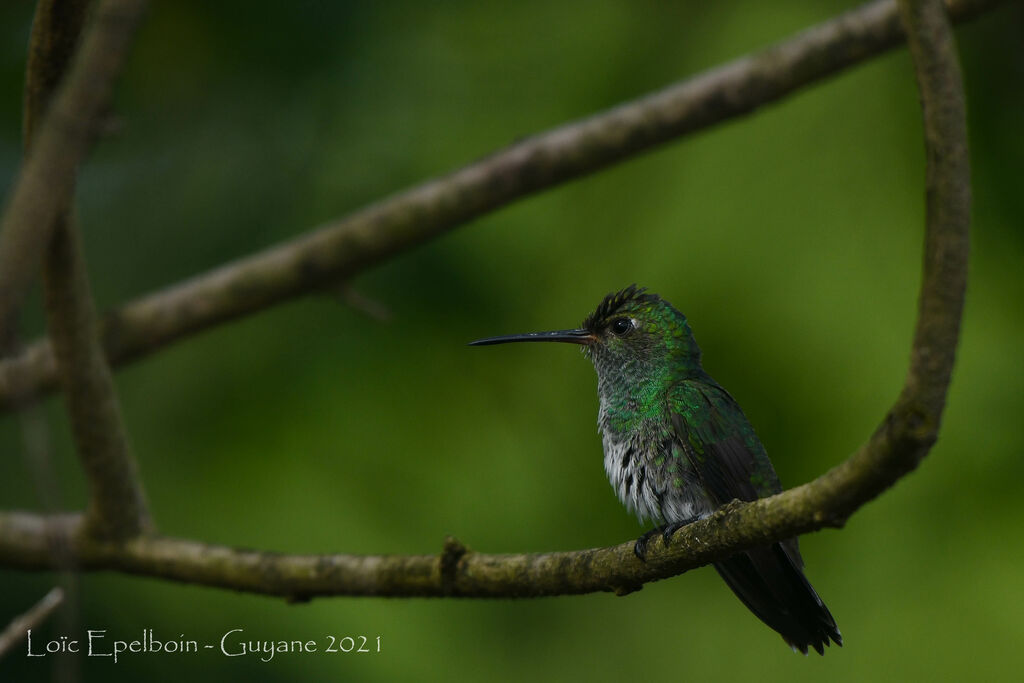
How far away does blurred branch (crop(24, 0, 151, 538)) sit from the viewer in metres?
2.62

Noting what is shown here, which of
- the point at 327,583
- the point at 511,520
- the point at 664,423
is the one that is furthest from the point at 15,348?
the point at 664,423

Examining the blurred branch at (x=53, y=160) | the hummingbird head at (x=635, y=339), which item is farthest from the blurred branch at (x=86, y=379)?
the hummingbird head at (x=635, y=339)

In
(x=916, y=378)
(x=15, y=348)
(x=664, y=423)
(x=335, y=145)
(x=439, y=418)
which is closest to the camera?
(x=916, y=378)

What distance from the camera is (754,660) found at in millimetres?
3768

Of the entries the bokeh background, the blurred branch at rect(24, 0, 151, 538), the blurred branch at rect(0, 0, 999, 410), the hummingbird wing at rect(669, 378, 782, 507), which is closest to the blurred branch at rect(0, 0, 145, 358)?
the blurred branch at rect(24, 0, 151, 538)

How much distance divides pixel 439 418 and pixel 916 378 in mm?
3080

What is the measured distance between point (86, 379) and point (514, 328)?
148 centimetres

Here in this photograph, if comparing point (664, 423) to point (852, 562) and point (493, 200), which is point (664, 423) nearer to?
point (493, 200)

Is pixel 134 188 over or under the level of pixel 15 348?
over

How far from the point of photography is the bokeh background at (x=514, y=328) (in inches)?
144

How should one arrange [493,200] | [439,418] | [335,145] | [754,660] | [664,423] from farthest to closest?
[335,145] → [439,418] → [754,660] → [493,200] → [664,423]

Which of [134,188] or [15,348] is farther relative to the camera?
[134,188]

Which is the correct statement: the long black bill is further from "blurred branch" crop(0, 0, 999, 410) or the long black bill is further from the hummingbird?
"blurred branch" crop(0, 0, 999, 410)

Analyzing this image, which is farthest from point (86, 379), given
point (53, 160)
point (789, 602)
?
point (789, 602)
